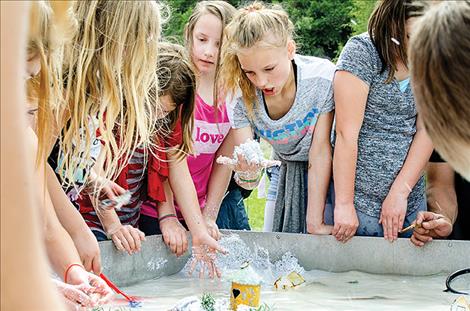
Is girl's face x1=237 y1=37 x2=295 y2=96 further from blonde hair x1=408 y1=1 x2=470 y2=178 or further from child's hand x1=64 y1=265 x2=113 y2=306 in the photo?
blonde hair x1=408 y1=1 x2=470 y2=178

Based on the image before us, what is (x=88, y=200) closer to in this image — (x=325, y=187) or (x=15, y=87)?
(x=325, y=187)

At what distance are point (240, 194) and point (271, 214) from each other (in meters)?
0.27

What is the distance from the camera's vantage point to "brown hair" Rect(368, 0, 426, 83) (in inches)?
160

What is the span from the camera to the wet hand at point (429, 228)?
424 centimetres

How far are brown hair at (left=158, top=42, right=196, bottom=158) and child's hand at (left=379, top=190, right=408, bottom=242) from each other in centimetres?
101

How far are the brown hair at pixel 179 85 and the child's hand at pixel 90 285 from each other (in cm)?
123

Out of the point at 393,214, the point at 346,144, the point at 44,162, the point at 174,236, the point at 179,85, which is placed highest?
the point at 179,85

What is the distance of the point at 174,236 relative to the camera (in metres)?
4.30

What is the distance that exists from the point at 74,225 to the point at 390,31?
176cm

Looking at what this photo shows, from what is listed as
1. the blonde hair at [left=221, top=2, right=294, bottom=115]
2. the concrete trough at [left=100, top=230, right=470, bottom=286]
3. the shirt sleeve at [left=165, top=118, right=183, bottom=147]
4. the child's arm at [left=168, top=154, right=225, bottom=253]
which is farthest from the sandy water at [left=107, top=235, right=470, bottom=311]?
the blonde hair at [left=221, top=2, right=294, bottom=115]

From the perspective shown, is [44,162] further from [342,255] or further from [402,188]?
[402,188]

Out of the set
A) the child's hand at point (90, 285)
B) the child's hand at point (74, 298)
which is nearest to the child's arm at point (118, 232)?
the child's hand at point (90, 285)

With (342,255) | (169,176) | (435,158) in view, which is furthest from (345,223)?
(169,176)

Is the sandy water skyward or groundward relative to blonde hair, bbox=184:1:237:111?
groundward
